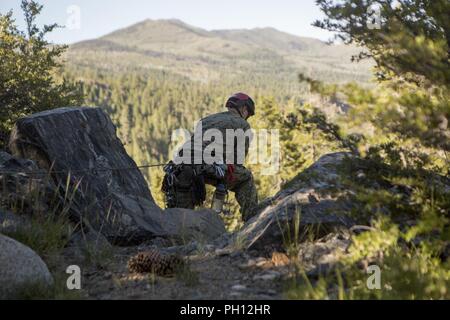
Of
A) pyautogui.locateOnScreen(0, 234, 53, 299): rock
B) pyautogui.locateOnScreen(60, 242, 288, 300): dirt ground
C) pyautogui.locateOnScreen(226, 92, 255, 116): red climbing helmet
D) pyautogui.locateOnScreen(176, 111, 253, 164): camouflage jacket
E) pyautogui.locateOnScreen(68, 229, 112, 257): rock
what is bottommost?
pyautogui.locateOnScreen(68, 229, 112, 257): rock

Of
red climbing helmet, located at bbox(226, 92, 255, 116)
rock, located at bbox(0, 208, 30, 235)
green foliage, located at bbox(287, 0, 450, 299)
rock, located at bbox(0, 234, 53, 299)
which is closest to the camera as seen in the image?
green foliage, located at bbox(287, 0, 450, 299)

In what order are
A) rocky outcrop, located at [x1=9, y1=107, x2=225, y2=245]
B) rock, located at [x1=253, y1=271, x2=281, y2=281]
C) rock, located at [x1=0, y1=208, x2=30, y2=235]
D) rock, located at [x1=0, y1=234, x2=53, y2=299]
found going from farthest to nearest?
rocky outcrop, located at [x1=9, y1=107, x2=225, y2=245]
rock, located at [x1=0, y1=208, x2=30, y2=235]
rock, located at [x1=253, y1=271, x2=281, y2=281]
rock, located at [x1=0, y1=234, x2=53, y2=299]

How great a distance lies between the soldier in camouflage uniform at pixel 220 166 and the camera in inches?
348

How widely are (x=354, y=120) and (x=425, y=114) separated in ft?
1.90

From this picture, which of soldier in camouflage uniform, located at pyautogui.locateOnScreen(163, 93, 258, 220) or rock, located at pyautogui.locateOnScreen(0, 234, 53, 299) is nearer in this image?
rock, located at pyautogui.locateOnScreen(0, 234, 53, 299)

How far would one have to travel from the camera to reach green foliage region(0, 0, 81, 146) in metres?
13.3

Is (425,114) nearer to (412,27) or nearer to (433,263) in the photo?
(433,263)

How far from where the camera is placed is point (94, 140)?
27.9 feet

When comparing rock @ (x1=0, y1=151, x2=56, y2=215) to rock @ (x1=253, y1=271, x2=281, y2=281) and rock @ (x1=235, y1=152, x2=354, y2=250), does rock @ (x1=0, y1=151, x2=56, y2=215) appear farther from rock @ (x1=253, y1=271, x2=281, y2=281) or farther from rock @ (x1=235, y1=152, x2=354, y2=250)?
rock @ (x1=253, y1=271, x2=281, y2=281)

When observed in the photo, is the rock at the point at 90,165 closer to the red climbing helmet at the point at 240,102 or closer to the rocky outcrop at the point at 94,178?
the rocky outcrop at the point at 94,178

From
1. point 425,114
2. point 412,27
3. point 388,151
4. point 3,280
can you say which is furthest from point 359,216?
point 3,280

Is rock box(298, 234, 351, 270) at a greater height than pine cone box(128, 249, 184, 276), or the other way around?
rock box(298, 234, 351, 270)

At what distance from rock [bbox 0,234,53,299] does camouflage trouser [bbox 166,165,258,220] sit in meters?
4.68

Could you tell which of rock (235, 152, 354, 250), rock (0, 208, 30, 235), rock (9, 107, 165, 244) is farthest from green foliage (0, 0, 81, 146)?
rock (235, 152, 354, 250)
